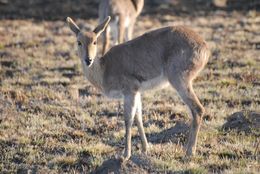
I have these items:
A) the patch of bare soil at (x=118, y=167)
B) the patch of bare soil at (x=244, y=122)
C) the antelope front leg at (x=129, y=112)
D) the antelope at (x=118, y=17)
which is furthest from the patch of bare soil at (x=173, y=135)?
the antelope at (x=118, y=17)

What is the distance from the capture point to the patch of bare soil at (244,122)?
38.7 feet

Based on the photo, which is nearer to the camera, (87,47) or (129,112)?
(129,112)

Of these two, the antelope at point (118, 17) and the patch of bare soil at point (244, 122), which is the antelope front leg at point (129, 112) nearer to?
the patch of bare soil at point (244, 122)

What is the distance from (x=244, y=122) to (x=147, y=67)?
241 centimetres

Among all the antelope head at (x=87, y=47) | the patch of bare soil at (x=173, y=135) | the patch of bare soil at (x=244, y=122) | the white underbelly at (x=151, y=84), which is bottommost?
the patch of bare soil at (x=173, y=135)

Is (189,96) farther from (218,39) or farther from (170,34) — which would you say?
(218,39)

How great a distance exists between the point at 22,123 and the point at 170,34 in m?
4.17

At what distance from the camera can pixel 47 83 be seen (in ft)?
57.2

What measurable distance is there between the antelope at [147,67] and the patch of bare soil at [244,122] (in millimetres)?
1625

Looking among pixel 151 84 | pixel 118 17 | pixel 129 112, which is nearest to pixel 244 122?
pixel 151 84

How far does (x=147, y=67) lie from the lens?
435 inches

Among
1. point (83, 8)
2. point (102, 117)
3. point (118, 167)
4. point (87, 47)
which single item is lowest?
point (118, 167)

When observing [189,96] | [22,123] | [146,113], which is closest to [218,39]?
[146,113]

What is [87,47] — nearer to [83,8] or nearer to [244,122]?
[244,122]
